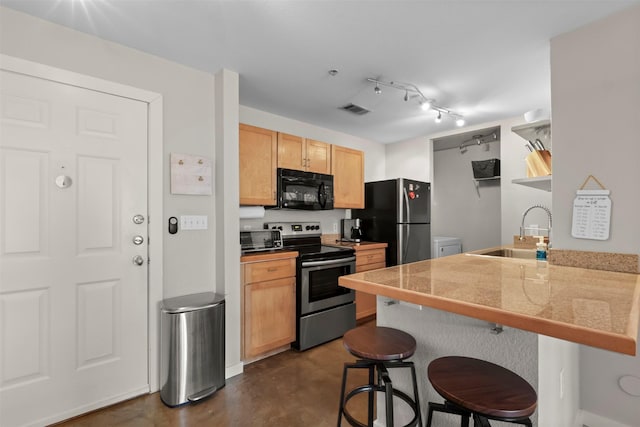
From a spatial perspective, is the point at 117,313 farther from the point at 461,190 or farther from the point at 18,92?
the point at 461,190

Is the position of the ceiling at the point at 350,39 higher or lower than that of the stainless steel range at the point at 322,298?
higher

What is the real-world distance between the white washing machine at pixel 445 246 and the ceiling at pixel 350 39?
208 centimetres

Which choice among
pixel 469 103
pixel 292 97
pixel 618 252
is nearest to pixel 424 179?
pixel 469 103

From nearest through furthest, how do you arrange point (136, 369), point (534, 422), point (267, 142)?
point (534, 422), point (136, 369), point (267, 142)

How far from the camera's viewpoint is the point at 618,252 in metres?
1.70

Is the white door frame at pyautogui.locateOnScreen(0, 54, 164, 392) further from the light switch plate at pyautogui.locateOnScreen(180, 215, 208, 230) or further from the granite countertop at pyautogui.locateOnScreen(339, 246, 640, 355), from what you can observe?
the granite countertop at pyautogui.locateOnScreen(339, 246, 640, 355)

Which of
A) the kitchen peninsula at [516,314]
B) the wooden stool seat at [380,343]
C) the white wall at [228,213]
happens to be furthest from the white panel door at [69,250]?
the kitchen peninsula at [516,314]

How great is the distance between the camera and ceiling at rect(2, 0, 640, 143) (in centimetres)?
170

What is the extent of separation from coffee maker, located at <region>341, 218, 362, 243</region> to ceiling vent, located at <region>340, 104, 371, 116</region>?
1465 millimetres

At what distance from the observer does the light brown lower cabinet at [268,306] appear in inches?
99.5

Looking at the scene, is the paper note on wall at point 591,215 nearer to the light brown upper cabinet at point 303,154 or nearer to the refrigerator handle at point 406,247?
the refrigerator handle at point 406,247

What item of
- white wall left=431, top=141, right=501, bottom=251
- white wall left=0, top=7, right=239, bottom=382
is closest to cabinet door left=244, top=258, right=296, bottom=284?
white wall left=0, top=7, right=239, bottom=382

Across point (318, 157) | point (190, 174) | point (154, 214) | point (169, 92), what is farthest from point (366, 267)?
point (169, 92)

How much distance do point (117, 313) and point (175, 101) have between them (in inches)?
63.7
